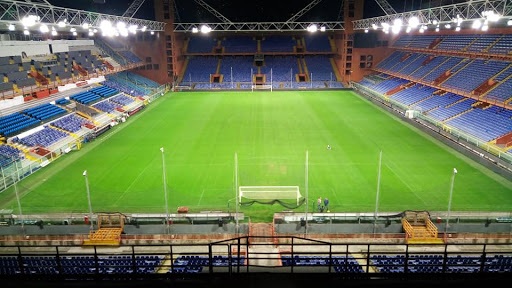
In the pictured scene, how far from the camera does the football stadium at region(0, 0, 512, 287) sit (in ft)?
39.3

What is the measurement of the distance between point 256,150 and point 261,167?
3394 millimetres

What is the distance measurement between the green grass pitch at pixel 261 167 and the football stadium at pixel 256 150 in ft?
0.49

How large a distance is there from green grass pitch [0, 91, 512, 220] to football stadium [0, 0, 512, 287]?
0.49ft

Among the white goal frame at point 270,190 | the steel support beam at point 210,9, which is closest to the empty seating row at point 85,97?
the steel support beam at point 210,9

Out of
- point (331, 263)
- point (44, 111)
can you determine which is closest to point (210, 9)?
point (44, 111)

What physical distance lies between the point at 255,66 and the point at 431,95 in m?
30.1

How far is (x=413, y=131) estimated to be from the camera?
103 ft

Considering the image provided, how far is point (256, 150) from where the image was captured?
2694 cm

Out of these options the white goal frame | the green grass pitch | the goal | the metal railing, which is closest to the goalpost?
the white goal frame

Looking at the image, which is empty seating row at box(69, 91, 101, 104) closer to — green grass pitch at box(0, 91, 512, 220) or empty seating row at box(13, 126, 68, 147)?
green grass pitch at box(0, 91, 512, 220)

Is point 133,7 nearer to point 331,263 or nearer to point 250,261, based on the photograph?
point 250,261

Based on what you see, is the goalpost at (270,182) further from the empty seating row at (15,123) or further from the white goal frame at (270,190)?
the empty seating row at (15,123)

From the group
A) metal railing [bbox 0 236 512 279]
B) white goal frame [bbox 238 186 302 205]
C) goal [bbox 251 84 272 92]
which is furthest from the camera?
goal [bbox 251 84 272 92]

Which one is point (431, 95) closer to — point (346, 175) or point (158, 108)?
point (346, 175)
